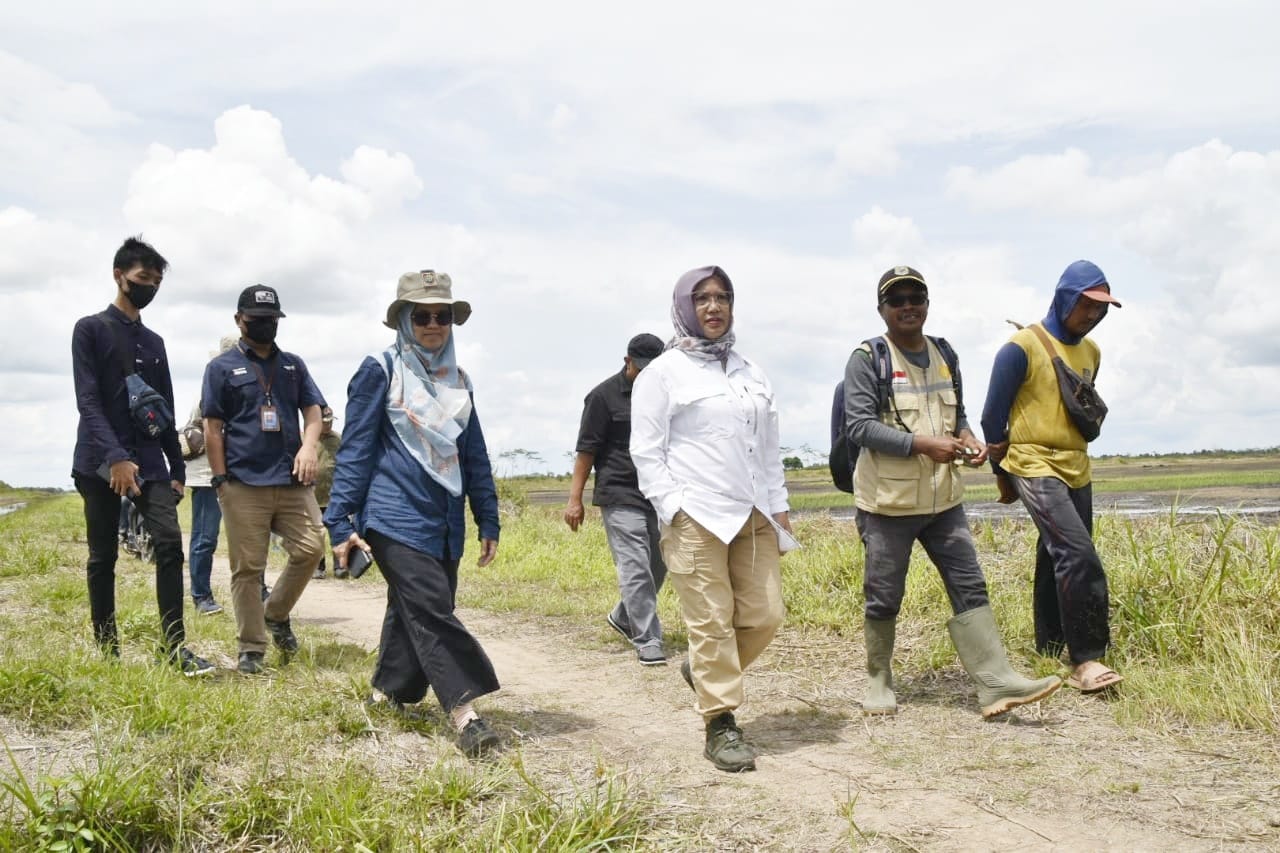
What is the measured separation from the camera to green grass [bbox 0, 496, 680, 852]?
3.23 meters

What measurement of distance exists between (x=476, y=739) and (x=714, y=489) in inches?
54.5

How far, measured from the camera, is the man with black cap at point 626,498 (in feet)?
21.8

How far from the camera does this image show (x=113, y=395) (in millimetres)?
5320

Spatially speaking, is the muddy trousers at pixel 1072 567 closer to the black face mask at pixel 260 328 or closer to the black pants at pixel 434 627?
the black pants at pixel 434 627

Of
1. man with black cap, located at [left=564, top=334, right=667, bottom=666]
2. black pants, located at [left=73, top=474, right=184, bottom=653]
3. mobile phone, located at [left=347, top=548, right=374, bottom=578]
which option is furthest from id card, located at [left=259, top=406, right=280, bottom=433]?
man with black cap, located at [left=564, top=334, right=667, bottom=666]

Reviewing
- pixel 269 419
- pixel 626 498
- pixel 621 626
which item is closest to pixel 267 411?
pixel 269 419

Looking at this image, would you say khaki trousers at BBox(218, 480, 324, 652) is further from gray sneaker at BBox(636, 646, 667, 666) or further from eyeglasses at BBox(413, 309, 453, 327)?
gray sneaker at BBox(636, 646, 667, 666)

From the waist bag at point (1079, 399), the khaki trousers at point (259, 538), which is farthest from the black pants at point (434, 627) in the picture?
the waist bag at point (1079, 399)

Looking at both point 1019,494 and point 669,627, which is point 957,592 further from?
point 669,627

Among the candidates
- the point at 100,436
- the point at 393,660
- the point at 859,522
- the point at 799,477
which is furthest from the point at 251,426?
the point at 799,477

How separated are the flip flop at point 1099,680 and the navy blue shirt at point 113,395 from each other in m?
4.70

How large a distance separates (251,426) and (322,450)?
427cm

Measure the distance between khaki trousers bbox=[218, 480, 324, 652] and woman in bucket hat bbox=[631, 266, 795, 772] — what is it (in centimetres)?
237

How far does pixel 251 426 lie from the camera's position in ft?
18.8
